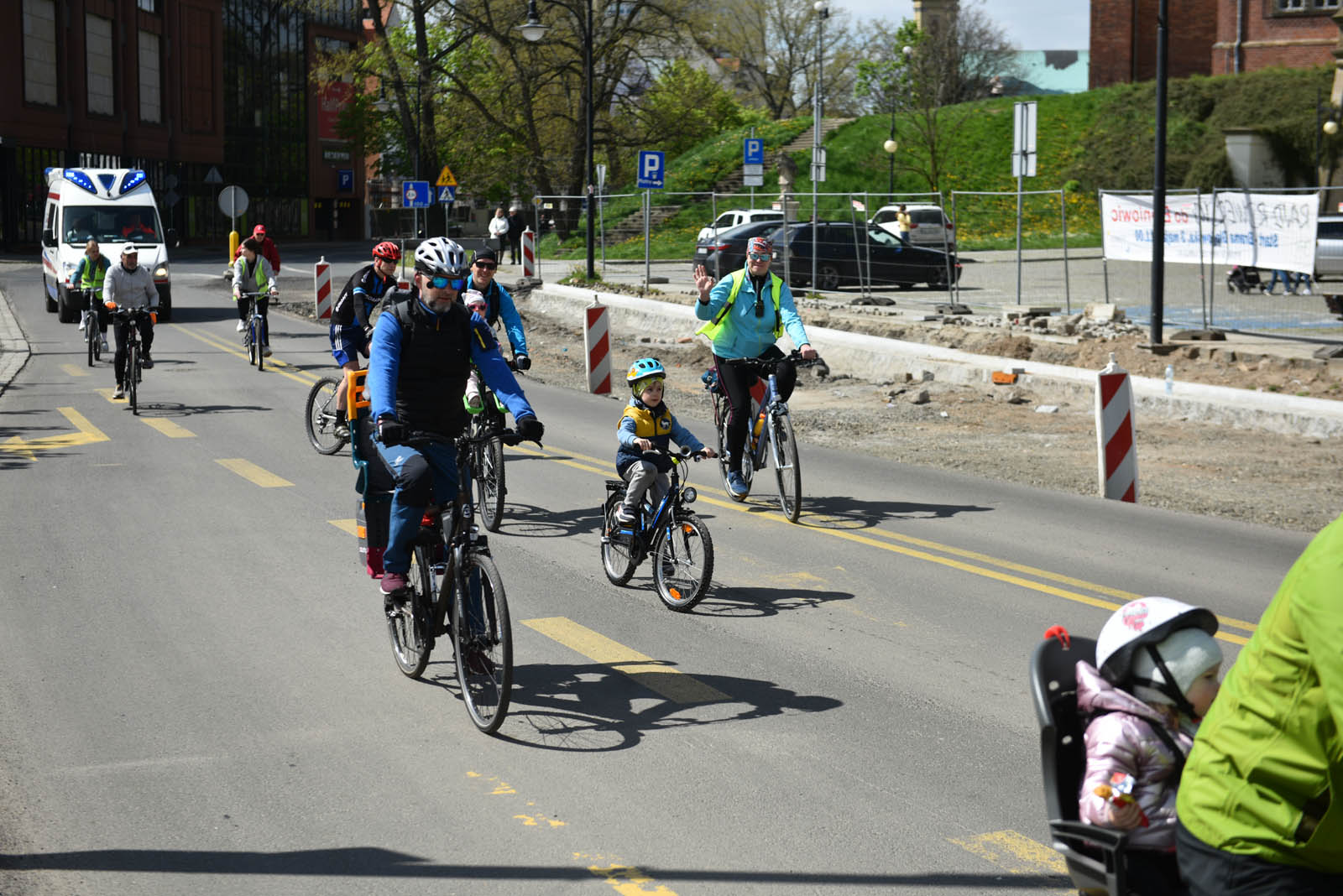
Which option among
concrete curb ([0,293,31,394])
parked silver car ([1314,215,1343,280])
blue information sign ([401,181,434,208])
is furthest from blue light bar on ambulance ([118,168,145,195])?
parked silver car ([1314,215,1343,280])

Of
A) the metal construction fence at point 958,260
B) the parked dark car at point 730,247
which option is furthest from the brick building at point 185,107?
the parked dark car at point 730,247

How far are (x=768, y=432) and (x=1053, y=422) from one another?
694cm

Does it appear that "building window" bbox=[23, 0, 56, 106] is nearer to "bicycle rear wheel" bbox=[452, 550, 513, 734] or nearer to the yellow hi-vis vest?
the yellow hi-vis vest

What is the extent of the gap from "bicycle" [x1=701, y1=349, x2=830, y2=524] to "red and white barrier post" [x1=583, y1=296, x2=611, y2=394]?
729cm

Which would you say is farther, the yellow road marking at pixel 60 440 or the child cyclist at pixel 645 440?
the yellow road marking at pixel 60 440

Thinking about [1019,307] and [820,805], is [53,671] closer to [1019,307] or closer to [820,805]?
[820,805]

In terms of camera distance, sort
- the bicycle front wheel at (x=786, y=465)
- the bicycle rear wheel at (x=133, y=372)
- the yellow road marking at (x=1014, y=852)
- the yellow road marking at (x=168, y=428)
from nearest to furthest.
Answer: the yellow road marking at (x=1014, y=852) < the bicycle front wheel at (x=786, y=465) < the yellow road marking at (x=168, y=428) < the bicycle rear wheel at (x=133, y=372)

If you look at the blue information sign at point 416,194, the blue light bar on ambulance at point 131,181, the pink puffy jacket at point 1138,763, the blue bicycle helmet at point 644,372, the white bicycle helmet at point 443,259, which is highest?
the blue information sign at point 416,194

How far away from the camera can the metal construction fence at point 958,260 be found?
2439cm

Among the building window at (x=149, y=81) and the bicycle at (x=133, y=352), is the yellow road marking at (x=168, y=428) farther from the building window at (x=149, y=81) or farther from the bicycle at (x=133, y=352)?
the building window at (x=149, y=81)

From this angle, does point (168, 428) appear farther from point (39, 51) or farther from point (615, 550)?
point (39, 51)

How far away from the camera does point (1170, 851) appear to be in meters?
3.17

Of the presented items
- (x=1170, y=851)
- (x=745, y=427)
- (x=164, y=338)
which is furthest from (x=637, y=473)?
(x=164, y=338)

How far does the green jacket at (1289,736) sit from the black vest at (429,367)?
414 centimetres
